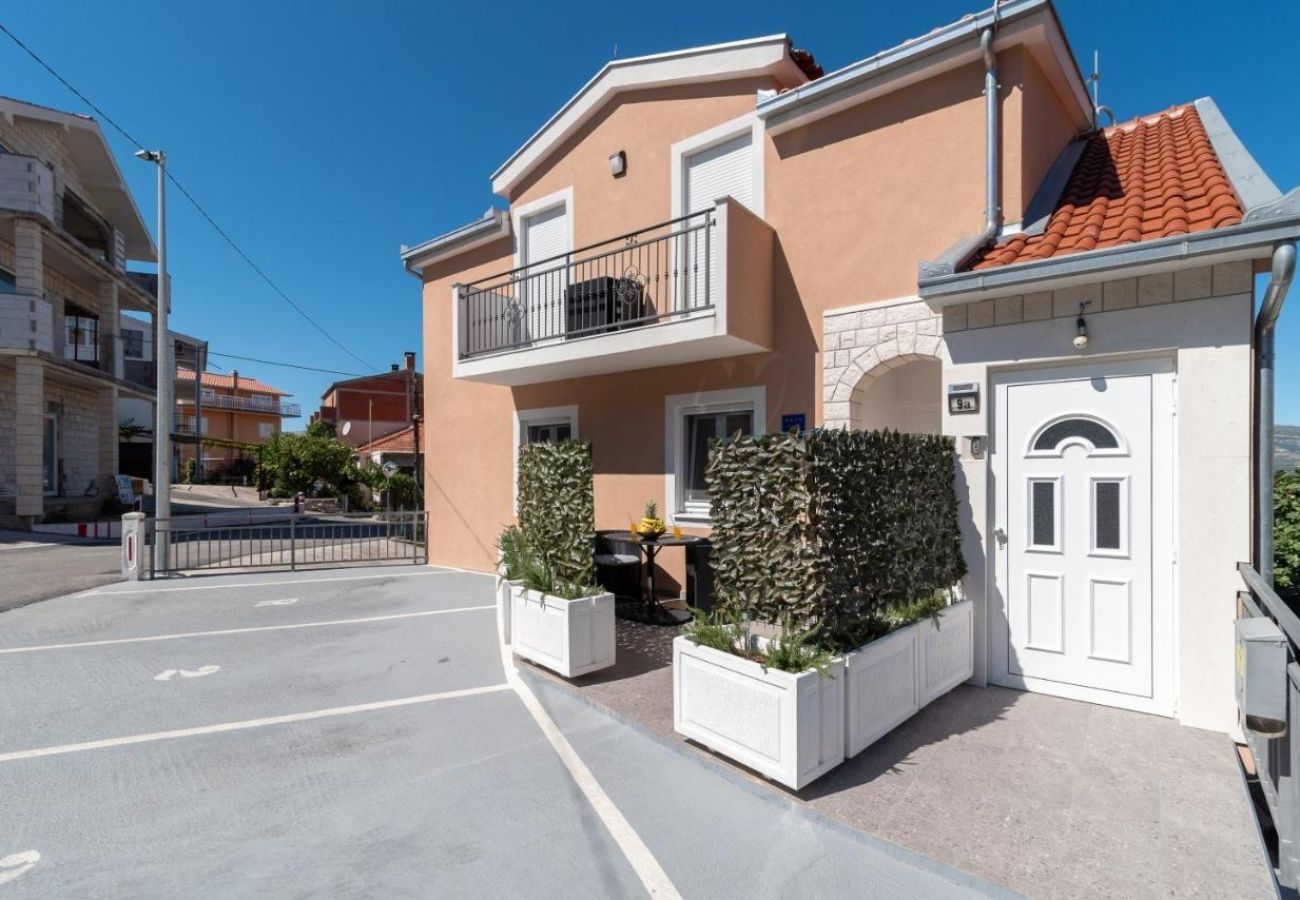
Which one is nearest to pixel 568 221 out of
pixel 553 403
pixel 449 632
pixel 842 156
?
pixel 553 403

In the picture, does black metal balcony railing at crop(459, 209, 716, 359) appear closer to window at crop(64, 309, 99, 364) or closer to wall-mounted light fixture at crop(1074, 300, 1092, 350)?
wall-mounted light fixture at crop(1074, 300, 1092, 350)

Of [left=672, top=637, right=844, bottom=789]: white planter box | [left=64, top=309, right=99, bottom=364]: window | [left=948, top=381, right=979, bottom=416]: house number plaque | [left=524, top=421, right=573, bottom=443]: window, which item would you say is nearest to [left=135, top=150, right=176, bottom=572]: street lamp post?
[left=524, top=421, right=573, bottom=443]: window

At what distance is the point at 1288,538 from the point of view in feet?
25.1

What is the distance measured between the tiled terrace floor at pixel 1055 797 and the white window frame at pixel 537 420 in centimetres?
518

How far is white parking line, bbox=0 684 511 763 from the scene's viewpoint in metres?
3.96

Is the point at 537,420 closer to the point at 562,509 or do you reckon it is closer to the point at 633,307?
the point at 633,307

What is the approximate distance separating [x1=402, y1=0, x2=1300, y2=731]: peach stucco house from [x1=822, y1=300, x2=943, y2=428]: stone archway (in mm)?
29

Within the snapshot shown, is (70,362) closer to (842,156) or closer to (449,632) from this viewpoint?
(449,632)

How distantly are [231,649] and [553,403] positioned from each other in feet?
16.4

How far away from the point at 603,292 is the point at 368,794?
5.86m

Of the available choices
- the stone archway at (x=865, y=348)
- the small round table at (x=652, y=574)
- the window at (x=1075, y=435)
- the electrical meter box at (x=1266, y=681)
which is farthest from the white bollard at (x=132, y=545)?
the electrical meter box at (x=1266, y=681)

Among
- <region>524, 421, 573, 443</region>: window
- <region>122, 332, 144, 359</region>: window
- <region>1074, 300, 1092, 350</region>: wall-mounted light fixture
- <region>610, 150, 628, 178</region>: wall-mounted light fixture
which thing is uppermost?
<region>122, 332, 144, 359</region>: window

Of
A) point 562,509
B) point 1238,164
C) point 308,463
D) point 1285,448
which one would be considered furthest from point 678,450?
point 308,463

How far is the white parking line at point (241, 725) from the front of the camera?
396 cm
